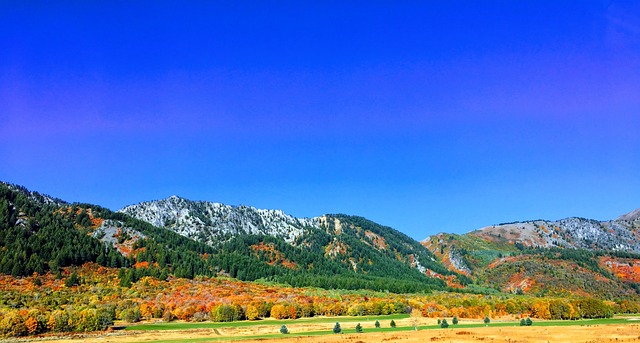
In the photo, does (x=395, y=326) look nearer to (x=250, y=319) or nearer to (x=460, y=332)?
(x=460, y=332)

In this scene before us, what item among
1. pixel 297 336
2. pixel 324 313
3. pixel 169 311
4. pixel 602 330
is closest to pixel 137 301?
pixel 169 311

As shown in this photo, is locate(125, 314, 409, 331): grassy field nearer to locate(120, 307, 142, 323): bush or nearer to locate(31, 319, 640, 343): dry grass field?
locate(31, 319, 640, 343): dry grass field

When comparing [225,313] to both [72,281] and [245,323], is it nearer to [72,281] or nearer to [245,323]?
[245,323]

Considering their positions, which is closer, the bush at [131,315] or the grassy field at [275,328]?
the grassy field at [275,328]

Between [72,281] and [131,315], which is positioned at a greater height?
[72,281]

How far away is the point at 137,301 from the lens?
5049 inches

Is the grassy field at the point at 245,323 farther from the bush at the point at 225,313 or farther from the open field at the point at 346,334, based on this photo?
the bush at the point at 225,313

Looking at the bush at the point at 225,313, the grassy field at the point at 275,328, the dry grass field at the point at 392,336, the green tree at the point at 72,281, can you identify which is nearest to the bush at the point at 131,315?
the grassy field at the point at 275,328

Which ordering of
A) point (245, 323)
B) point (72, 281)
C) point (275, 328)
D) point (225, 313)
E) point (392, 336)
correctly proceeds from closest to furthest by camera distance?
point (392, 336)
point (275, 328)
point (245, 323)
point (225, 313)
point (72, 281)

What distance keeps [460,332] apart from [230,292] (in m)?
88.1

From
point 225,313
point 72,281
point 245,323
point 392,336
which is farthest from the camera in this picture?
point 72,281

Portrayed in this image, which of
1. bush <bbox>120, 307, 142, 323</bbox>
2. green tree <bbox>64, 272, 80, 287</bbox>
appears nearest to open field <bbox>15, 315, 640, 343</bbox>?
bush <bbox>120, 307, 142, 323</bbox>

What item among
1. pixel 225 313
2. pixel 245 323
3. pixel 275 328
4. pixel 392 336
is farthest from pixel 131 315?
pixel 392 336

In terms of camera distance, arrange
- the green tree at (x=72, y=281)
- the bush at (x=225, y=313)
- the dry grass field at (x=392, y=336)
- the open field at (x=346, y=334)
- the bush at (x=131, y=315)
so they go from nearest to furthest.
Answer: the dry grass field at (x=392, y=336)
the open field at (x=346, y=334)
the bush at (x=131, y=315)
the bush at (x=225, y=313)
the green tree at (x=72, y=281)
